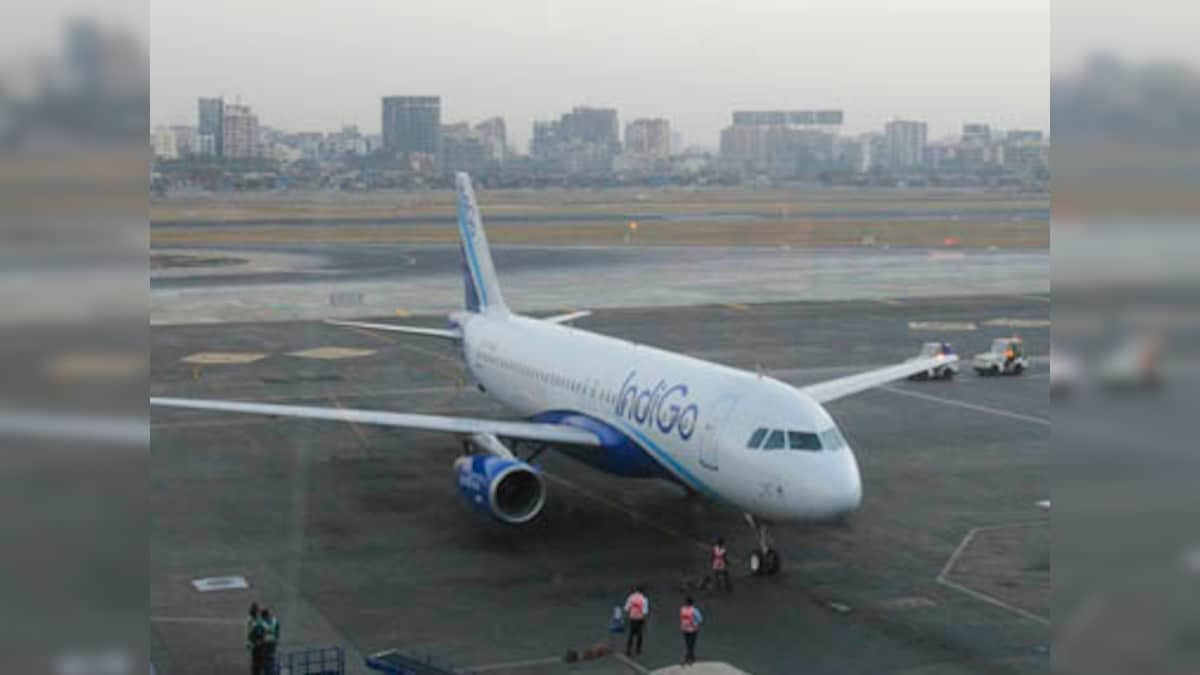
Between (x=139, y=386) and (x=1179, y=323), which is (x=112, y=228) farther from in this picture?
(x=1179, y=323)

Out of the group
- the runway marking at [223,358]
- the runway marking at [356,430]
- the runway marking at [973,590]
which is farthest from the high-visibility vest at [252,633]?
the runway marking at [223,358]

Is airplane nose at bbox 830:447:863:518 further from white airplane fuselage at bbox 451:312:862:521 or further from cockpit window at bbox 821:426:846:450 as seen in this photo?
cockpit window at bbox 821:426:846:450

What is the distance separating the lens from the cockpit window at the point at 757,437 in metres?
29.5

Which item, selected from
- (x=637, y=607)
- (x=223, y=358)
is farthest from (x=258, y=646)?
(x=223, y=358)

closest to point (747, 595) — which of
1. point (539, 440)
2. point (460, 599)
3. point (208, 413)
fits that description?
point (460, 599)

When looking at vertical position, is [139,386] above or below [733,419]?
above

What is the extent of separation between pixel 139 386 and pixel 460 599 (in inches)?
894

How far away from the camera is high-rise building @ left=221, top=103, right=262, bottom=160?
10444cm

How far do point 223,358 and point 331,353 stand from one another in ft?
16.6

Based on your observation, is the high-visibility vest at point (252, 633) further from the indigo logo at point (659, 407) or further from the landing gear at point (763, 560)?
the indigo logo at point (659, 407)

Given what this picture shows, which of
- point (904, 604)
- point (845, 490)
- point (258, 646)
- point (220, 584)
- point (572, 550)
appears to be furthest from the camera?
point (572, 550)

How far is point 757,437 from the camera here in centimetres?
2958

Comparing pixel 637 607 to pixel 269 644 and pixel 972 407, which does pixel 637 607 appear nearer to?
pixel 269 644

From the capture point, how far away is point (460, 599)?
28.5 metres
